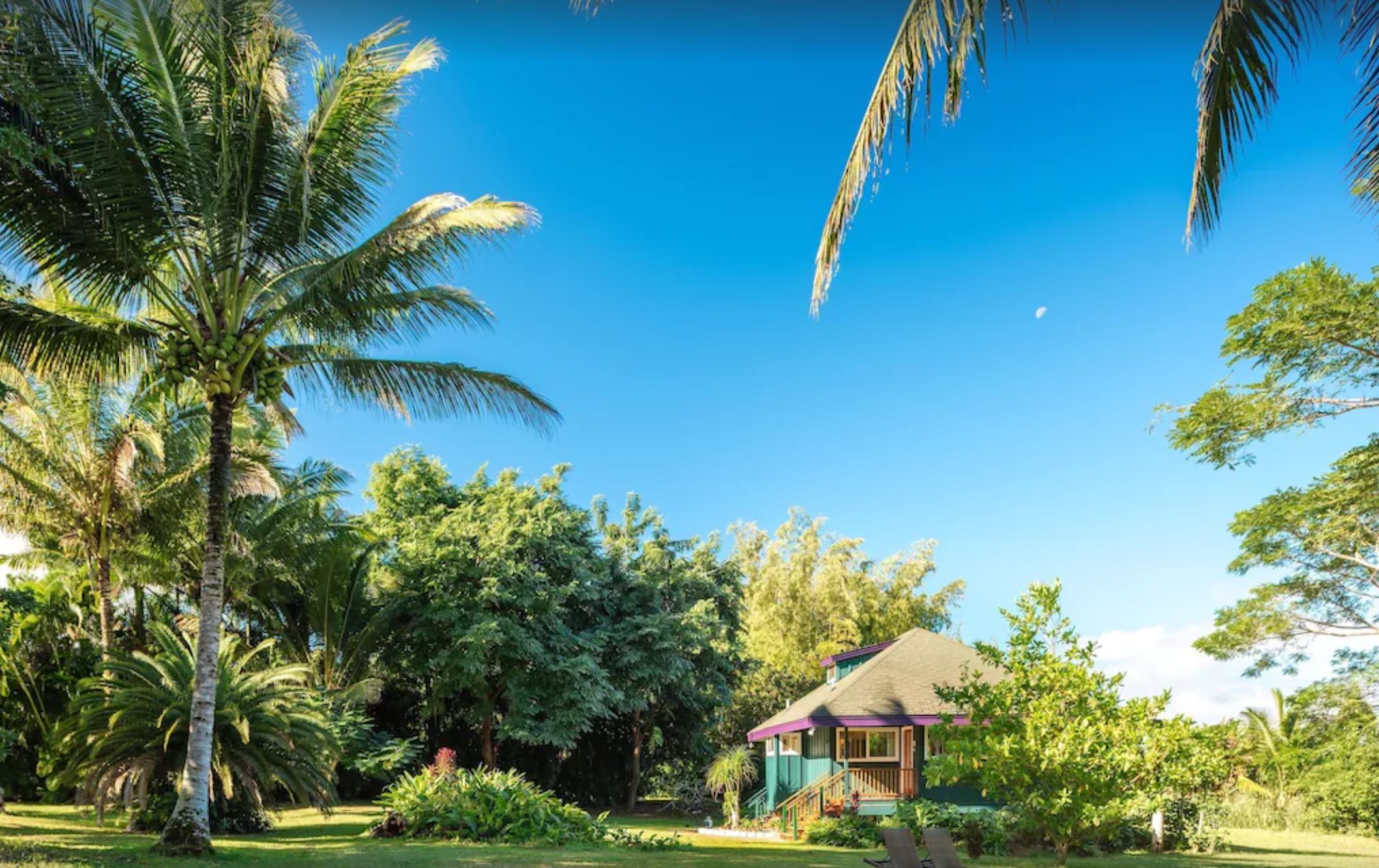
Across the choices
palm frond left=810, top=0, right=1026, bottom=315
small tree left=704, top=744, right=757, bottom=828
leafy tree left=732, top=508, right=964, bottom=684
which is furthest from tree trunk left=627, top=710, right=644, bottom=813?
palm frond left=810, top=0, right=1026, bottom=315

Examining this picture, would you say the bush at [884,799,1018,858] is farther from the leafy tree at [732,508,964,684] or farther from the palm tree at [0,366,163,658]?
the leafy tree at [732,508,964,684]

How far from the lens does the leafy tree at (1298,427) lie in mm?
19172

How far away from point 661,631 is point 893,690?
320 inches

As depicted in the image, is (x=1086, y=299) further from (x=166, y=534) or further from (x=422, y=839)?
(x=166, y=534)

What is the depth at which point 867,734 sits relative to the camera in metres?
26.0

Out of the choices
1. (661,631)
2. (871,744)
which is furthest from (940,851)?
(661,631)

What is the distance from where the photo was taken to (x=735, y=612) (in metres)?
33.5

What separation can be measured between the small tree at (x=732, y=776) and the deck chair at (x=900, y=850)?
1531cm

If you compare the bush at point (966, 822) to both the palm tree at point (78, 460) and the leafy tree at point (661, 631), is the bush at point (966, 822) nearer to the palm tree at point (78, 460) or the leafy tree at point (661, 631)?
the leafy tree at point (661, 631)

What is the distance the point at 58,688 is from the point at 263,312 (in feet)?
49.0

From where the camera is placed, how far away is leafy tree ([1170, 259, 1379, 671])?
755 inches

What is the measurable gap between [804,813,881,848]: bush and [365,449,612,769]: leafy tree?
8418 mm

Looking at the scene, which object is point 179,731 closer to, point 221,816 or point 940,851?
point 221,816

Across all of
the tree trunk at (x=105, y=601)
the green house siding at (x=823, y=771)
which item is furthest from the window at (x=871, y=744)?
the tree trunk at (x=105, y=601)
